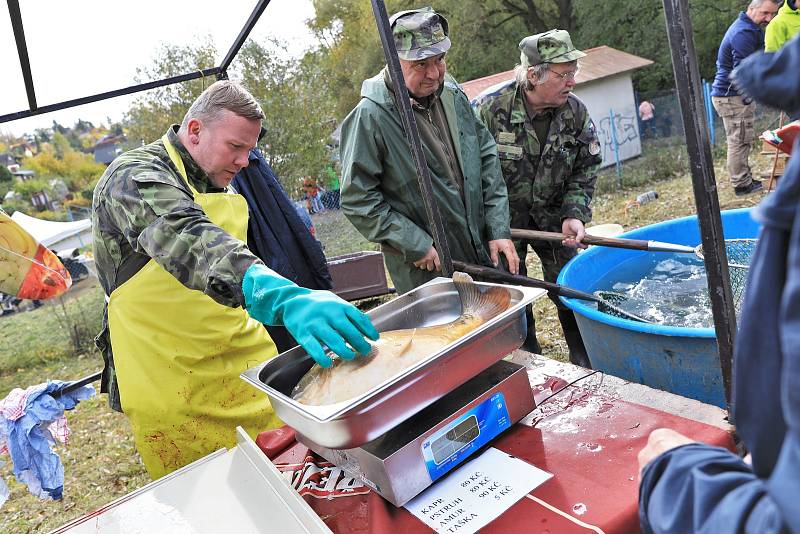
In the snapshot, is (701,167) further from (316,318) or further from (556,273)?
(556,273)

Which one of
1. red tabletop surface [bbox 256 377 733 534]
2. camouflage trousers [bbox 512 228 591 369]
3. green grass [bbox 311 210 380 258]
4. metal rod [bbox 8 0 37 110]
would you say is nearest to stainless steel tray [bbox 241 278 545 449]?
red tabletop surface [bbox 256 377 733 534]

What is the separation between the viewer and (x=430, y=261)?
2928 millimetres

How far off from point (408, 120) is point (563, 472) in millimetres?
1306

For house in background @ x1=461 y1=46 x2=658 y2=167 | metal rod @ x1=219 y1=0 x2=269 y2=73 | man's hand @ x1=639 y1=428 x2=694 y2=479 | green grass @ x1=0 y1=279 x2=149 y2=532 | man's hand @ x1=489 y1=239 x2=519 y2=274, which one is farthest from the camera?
house in background @ x1=461 y1=46 x2=658 y2=167

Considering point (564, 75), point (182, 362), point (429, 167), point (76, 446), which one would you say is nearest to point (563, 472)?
point (182, 362)

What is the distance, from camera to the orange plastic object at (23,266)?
3.34 meters

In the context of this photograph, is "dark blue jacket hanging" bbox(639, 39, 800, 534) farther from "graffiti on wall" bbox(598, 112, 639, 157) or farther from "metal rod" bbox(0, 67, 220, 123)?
"graffiti on wall" bbox(598, 112, 639, 157)

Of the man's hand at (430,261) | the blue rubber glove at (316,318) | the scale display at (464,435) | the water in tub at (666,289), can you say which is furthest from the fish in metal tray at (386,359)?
the water in tub at (666,289)

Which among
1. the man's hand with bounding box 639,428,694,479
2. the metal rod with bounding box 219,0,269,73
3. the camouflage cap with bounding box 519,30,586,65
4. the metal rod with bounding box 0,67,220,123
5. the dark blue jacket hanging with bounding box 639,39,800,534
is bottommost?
the man's hand with bounding box 639,428,694,479

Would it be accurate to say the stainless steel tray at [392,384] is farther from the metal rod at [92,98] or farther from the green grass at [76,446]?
the green grass at [76,446]

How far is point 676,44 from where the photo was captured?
46.4 inches

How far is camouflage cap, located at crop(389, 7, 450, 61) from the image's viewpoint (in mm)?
2775

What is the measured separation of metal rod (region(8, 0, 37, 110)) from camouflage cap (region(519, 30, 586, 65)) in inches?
105

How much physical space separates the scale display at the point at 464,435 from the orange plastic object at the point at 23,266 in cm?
324
